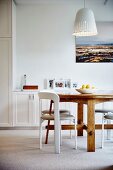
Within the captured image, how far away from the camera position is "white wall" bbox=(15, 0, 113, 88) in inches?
251

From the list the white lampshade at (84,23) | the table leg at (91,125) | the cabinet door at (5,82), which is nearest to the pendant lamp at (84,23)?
the white lampshade at (84,23)

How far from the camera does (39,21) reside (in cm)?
638

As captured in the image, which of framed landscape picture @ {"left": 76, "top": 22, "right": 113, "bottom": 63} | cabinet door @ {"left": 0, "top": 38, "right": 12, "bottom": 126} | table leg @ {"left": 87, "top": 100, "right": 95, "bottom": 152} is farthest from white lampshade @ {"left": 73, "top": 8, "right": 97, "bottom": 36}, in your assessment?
cabinet door @ {"left": 0, "top": 38, "right": 12, "bottom": 126}

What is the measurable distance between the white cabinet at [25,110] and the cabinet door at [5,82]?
6.5 inches

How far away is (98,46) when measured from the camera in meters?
6.35

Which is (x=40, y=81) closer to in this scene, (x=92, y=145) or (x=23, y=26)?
(x=23, y=26)

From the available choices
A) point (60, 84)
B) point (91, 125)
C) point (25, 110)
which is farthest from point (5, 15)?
point (91, 125)

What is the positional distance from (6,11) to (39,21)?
818 millimetres

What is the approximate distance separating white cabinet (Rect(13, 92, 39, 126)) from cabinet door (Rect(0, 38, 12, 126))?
0.16 meters

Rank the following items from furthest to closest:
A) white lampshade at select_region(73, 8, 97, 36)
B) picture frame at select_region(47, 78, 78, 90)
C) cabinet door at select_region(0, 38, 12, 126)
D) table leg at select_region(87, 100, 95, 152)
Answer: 1. picture frame at select_region(47, 78, 78, 90)
2. cabinet door at select_region(0, 38, 12, 126)
3. white lampshade at select_region(73, 8, 97, 36)
4. table leg at select_region(87, 100, 95, 152)

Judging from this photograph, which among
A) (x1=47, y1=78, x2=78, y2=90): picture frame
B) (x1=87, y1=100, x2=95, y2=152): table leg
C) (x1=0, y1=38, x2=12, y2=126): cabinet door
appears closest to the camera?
(x1=87, y1=100, x2=95, y2=152): table leg

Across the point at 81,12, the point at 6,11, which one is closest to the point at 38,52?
the point at 6,11

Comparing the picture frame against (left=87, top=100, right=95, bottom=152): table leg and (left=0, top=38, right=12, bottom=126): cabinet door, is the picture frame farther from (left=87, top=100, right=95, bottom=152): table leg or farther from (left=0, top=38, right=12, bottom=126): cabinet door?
(left=87, top=100, right=95, bottom=152): table leg

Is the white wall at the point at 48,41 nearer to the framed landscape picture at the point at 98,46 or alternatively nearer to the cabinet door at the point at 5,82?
the framed landscape picture at the point at 98,46
